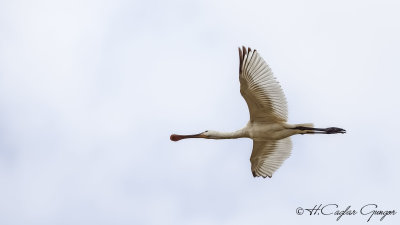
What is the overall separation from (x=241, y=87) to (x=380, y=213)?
360cm

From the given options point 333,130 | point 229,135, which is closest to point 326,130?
point 333,130

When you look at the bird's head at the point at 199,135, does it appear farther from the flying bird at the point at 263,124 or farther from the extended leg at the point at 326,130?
the extended leg at the point at 326,130

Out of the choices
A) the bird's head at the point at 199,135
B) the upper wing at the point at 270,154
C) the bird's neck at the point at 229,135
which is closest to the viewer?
the bird's neck at the point at 229,135

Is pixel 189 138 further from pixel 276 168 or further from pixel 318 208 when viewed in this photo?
pixel 318 208

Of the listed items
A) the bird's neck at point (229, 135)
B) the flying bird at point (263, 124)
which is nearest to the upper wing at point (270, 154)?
the flying bird at point (263, 124)

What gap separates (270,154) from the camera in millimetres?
18906

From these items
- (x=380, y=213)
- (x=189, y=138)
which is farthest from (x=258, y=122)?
(x=380, y=213)

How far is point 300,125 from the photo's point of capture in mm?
17594

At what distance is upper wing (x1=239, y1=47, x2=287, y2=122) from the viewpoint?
16.7m

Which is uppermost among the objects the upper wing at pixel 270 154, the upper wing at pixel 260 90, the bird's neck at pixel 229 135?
the upper wing at pixel 260 90

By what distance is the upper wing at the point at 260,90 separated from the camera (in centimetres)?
1673

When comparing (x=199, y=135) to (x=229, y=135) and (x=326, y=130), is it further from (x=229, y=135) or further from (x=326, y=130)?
(x=326, y=130)

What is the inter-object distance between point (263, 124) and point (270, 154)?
1161mm

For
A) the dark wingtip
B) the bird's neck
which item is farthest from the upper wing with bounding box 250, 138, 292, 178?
the dark wingtip
